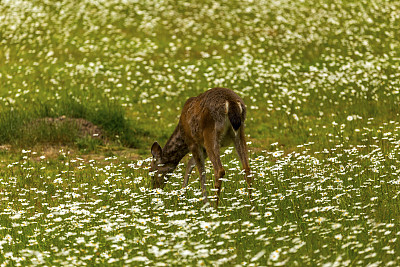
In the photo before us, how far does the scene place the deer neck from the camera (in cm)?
1132

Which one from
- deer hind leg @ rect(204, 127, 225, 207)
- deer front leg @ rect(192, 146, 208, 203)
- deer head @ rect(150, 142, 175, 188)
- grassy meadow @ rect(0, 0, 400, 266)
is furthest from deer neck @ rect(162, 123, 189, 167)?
deer hind leg @ rect(204, 127, 225, 207)

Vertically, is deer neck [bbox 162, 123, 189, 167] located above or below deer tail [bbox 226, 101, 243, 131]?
below

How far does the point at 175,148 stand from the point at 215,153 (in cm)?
204

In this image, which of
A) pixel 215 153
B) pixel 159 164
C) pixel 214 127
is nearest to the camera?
pixel 215 153

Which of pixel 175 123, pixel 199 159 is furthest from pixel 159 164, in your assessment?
pixel 175 123

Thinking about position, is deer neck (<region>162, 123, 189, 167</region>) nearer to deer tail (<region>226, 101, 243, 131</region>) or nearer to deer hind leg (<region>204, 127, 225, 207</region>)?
deer hind leg (<region>204, 127, 225, 207</region>)

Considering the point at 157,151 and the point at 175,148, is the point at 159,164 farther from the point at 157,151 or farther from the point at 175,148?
the point at 175,148

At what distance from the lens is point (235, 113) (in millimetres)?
9320

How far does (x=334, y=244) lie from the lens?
6.66 meters

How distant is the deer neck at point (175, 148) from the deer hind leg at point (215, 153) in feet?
5.03

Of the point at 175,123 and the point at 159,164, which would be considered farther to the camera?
the point at 175,123

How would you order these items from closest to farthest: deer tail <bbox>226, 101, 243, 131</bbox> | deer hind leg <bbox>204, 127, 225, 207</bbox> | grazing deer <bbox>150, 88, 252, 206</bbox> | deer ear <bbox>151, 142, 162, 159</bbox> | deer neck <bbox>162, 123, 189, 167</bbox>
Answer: deer tail <bbox>226, 101, 243, 131</bbox> → deer hind leg <bbox>204, 127, 225, 207</bbox> → grazing deer <bbox>150, 88, 252, 206</bbox> → deer neck <bbox>162, 123, 189, 167</bbox> → deer ear <bbox>151, 142, 162, 159</bbox>

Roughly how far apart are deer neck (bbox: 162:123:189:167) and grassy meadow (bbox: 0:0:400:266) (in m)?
0.39

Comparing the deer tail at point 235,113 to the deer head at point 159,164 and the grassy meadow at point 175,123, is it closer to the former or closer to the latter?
the grassy meadow at point 175,123
